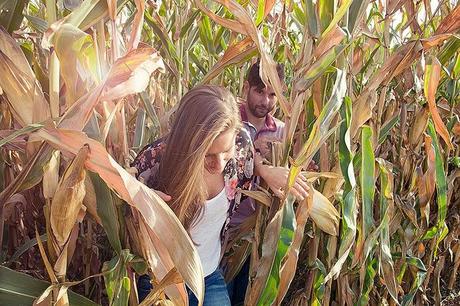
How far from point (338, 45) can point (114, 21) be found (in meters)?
0.39

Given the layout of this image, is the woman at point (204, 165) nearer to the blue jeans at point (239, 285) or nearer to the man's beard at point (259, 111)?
the blue jeans at point (239, 285)

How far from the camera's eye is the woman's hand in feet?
3.30

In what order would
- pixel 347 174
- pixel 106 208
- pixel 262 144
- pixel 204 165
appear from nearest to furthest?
pixel 106 208
pixel 347 174
pixel 204 165
pixel 262 144

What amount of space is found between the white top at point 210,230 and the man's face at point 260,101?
36cm

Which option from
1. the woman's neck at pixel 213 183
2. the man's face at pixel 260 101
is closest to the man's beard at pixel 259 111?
the man's face at pixel 260 101

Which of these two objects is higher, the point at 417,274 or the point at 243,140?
the point at 243,140

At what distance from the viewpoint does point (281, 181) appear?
103cm

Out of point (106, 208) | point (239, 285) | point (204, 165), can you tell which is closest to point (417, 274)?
point (239, 285)

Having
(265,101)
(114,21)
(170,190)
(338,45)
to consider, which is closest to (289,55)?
(265,101)

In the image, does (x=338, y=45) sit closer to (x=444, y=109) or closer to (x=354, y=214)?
(x=354, y=214)

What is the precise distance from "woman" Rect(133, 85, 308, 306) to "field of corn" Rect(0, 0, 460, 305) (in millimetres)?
56

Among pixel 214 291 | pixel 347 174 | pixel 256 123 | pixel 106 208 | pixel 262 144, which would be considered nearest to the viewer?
pixel 106 208

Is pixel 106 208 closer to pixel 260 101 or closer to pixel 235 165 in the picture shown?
pixel 235 165

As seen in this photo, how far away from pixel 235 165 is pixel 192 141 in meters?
0.16
